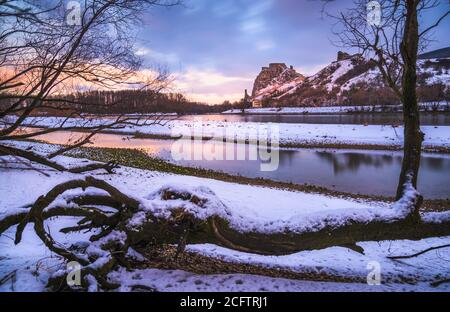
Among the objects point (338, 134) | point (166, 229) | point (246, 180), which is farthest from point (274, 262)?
point (338, 134)

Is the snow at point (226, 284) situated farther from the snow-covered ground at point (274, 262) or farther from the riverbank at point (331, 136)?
the riverbank at point (331, 136)

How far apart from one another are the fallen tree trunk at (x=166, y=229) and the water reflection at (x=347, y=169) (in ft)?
30.7

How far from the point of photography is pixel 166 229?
5.38 m

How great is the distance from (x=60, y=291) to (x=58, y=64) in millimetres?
3452

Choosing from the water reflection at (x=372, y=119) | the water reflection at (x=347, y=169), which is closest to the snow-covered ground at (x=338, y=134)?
the water reflection at (x=347, y=169)

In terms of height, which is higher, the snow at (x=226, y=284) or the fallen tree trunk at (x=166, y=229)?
the fallen tree trunk at (x=166, y=229)

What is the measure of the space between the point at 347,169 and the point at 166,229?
62.4ft

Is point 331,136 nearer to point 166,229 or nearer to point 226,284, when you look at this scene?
point 226,284

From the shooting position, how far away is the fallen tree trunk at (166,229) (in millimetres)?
5109

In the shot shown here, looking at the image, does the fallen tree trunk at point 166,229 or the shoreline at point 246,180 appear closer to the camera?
the fallen tree trunk at point 166,229

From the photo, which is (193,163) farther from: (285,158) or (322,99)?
(322,99)

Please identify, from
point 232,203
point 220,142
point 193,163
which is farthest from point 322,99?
point 232,203

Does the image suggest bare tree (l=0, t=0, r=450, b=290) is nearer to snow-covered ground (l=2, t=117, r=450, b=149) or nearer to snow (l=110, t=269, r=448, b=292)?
snow (l=110, t=269, r=448, b=292)

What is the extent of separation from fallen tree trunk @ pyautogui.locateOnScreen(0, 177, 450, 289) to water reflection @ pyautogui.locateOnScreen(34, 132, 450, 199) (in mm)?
9373
